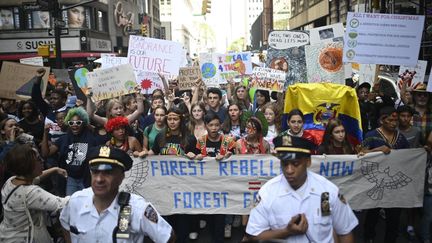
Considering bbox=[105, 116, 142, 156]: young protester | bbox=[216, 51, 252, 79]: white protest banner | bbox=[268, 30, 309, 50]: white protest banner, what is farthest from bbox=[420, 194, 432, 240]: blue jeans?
bbox=[216, 51, 252, 79]: white protest banner

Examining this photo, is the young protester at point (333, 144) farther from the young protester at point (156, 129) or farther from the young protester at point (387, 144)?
the young protester at point (156, 129)

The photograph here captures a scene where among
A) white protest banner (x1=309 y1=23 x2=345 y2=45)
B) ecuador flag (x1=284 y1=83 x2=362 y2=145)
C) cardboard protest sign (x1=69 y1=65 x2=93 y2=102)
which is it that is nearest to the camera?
ecuador flag (x1=284 y1=83 x2=362 y2=145)

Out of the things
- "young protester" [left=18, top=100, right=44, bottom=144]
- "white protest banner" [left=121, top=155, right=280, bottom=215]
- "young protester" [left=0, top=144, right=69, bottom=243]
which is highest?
"young protester" [left=18, top=100, right=44, bottom=144]

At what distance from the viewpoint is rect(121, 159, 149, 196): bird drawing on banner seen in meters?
5.29

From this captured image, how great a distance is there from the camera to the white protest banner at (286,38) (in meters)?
10.1

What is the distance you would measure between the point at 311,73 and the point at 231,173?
12.2ft

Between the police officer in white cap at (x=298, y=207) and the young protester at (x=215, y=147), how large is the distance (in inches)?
96.8

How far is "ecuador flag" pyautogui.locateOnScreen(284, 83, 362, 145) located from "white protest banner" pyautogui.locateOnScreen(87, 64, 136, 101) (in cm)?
286

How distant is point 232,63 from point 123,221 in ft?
30.8

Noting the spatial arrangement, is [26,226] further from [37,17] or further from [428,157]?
[37,17]

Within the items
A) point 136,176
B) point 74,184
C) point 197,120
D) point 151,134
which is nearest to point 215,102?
point 197,120

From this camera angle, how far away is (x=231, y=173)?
5.25 metres

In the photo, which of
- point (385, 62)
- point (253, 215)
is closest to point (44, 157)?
point (253, 215)

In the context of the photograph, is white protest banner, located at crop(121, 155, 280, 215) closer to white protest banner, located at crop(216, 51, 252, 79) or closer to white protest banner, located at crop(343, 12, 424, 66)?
white protest banner, located at crop(343, 12, 424, 66)
